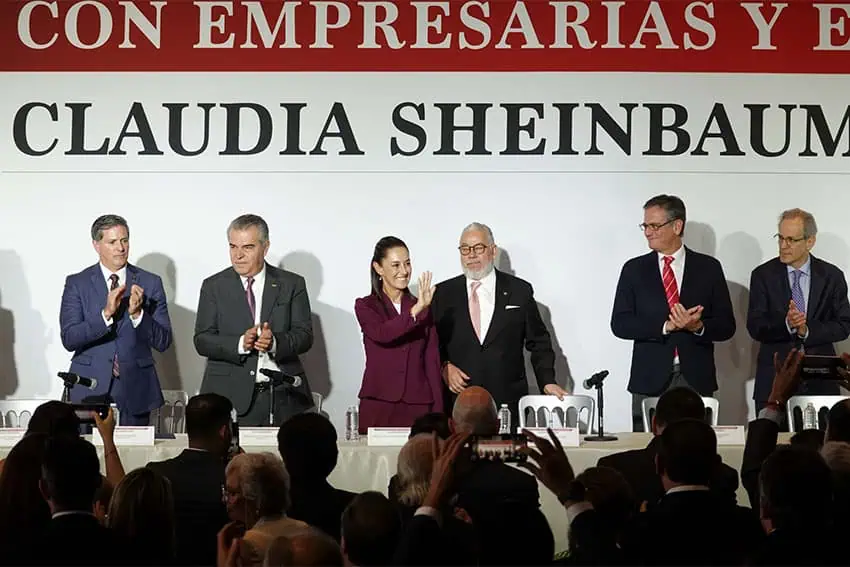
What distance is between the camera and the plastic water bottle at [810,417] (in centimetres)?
637

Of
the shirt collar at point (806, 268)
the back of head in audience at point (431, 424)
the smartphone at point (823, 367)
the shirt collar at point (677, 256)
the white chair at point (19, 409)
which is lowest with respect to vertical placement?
the white chair at point (19, 409)

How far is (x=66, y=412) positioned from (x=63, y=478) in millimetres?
1174

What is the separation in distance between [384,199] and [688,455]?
537 centimetres

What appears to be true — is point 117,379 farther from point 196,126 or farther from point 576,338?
point 576,338

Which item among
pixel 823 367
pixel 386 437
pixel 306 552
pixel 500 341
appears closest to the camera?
pixel 306 552

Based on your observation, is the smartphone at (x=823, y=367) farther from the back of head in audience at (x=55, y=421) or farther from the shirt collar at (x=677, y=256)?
the shirt collar at (x=677, y=256)

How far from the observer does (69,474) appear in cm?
301

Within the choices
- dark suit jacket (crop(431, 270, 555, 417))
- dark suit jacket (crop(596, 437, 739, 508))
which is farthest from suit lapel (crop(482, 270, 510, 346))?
dark suit jacket (crop(596, 437, 739, 508))

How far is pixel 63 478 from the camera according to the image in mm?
3002

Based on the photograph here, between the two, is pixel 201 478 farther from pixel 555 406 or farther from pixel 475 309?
pixel 475 309

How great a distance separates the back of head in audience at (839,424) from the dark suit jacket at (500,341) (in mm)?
3041

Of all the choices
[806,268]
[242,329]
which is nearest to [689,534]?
[242,329]

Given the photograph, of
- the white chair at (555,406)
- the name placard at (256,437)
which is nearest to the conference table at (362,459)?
the name placard at (256,437)

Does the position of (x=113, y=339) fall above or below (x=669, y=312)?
below
